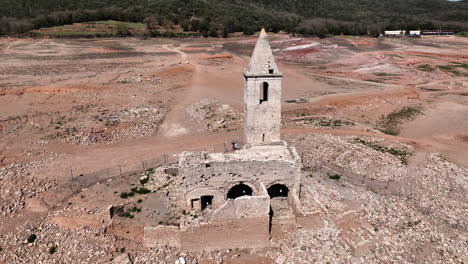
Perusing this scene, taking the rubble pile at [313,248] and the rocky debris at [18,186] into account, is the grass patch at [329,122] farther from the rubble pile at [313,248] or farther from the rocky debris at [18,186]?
the rocky debris at [18,186]

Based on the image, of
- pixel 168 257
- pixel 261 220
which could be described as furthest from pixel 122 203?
pixel 261 220

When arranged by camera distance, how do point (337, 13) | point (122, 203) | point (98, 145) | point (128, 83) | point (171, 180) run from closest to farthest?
point (122, 203) < point (171, 180) < point (98, 145) < point (128, 83) < point (337, 13)

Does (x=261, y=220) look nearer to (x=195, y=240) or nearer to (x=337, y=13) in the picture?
(x=195, y=240)

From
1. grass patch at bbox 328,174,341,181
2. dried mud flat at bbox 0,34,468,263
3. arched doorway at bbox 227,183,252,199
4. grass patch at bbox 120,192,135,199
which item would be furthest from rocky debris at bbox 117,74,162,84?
grass patch at bbox 328,174,341,181

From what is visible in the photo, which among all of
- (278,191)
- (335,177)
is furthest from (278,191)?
(335,177)

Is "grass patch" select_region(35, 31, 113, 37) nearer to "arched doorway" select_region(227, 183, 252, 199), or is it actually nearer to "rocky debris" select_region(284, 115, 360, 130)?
"rocky debris" select_region(284, 115, 360, 130)

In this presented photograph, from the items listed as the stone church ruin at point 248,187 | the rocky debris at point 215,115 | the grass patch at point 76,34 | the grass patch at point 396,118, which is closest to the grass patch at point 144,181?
the stone church ruin at point 248,187

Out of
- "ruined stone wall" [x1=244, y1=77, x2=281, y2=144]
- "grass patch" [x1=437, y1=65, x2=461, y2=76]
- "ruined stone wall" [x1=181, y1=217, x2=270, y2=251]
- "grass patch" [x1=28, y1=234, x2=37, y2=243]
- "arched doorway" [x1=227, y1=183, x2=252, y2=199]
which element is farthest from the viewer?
"grass patch" [x1=437, y1=65, x2=461, y2=76]
